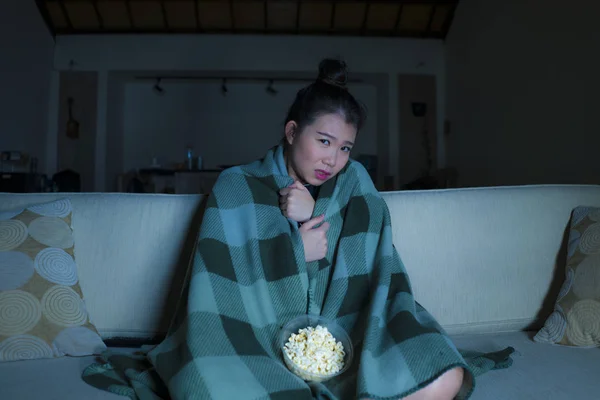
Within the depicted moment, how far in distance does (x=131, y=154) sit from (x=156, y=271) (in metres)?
4.95

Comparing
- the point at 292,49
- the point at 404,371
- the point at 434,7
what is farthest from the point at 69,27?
the point at 404,371

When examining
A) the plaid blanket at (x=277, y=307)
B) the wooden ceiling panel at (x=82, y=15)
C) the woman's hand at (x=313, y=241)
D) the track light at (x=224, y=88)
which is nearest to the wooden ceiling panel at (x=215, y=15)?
the track light at (x=224, y=88)

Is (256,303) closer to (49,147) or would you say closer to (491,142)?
(491,142)

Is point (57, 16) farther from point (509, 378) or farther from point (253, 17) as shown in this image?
point (509, 378)

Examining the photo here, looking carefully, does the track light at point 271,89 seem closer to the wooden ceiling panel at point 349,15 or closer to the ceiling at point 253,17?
the ceiling at point 253,17

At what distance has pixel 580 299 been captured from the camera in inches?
49.8

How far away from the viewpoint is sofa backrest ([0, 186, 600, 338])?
1.34m

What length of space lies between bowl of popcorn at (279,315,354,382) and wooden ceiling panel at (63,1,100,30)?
5.31 m

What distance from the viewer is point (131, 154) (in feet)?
19.4

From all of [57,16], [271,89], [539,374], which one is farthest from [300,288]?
[57,16]

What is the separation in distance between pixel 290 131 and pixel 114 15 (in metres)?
4.77

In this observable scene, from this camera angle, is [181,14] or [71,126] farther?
[71,126]

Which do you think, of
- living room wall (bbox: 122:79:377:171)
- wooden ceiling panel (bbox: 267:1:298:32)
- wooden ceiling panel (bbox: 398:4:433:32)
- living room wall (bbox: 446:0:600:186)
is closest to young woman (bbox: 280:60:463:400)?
living room wall (bbox: 446:0:600:186)

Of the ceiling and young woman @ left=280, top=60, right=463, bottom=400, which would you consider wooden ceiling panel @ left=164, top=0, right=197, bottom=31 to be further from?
young woman @ left=280, top=60, right=463, bottom=400
